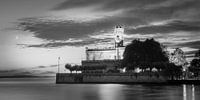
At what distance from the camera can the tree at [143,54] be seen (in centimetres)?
13900

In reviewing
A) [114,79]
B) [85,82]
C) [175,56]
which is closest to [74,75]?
[85,82]

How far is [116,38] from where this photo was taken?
19162 cm

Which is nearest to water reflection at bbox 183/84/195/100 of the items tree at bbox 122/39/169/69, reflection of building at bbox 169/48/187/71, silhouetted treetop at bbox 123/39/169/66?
tree at bbox 122/39/169/69

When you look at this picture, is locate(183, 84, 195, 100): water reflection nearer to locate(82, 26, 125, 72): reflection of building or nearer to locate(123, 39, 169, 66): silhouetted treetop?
locate(123, 39, 169, 66): silhouetted treetop

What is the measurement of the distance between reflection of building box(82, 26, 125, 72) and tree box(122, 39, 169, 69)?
35.1 m

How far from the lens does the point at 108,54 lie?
639ft

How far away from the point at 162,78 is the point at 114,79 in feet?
70.7

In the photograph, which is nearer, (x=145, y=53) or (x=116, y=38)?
(x=145, y=53)

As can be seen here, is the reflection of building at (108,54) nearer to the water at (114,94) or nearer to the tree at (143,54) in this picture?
the tree at (143,54)

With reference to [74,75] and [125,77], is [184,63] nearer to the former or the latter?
[125,77]

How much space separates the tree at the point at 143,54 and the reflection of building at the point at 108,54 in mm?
35105

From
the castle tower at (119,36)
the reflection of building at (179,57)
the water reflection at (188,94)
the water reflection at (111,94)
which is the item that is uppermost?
the castle tower at (119,36)

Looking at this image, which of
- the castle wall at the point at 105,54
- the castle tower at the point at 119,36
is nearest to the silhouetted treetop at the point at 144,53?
the castle wall at the point at 105,54

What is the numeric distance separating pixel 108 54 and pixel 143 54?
56951 millimetres
